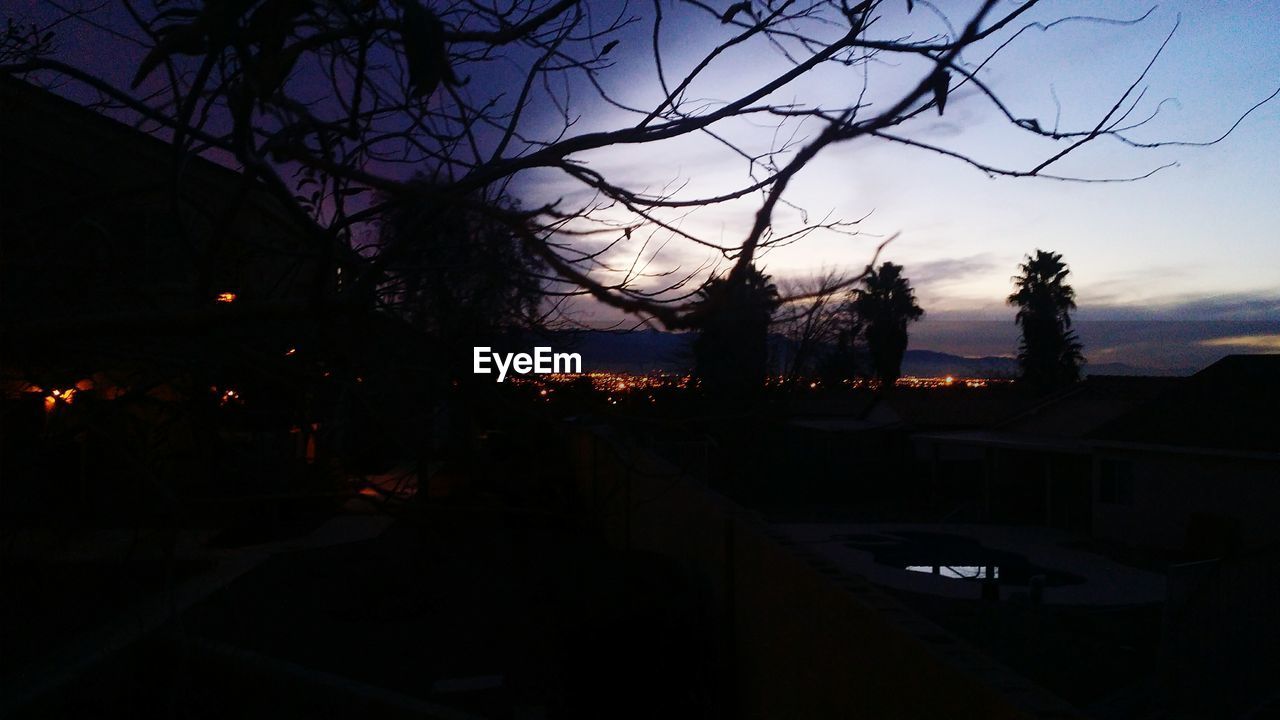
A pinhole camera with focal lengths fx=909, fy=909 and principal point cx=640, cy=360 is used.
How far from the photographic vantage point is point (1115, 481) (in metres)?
23.6

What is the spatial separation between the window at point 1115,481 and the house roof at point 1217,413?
0.67 meters

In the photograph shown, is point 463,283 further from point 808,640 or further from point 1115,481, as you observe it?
point 1115,481

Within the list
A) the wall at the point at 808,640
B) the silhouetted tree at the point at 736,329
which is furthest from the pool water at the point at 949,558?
the silhouetted tree at the point at 736,329

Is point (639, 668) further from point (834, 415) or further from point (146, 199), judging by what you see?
point (834, 415)

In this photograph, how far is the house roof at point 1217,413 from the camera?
20.3 metres

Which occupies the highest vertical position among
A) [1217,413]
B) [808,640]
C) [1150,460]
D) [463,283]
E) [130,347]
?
[463,283]

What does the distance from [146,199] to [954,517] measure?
92.7 feet

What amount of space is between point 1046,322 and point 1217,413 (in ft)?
95.1

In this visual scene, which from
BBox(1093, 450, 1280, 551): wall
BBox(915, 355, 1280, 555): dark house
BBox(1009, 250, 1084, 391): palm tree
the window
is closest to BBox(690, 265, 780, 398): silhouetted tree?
BBox(915, 355, 1280, 555): dark house

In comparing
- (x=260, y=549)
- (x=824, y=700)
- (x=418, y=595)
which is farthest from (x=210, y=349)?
(x=260, y=549)

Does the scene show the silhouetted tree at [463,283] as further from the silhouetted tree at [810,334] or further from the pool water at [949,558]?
the pool water at [949,558]

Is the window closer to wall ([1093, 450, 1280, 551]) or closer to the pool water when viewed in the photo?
wall ([1093, 450, 1280, 551])

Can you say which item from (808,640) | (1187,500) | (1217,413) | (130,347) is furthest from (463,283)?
(1217,413)

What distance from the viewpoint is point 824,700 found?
13.9 feet
